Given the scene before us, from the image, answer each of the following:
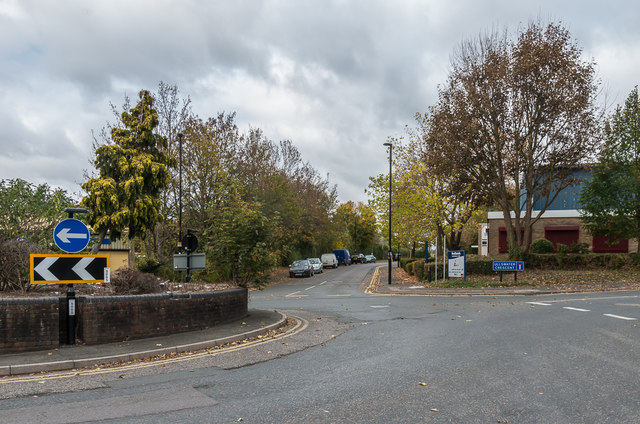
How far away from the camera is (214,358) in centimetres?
844

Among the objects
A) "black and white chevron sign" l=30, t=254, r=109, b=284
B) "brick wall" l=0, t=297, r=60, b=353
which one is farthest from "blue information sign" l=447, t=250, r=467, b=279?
"brick wall" l=0, t=297, r=60, b=353

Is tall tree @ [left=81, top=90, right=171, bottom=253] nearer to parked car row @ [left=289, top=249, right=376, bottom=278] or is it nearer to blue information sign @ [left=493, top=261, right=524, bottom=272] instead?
parked car row @ [left=289, top=249, right=376, bottom=278]

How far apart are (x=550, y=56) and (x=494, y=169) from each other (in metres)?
6.32

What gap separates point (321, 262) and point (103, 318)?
142 feet

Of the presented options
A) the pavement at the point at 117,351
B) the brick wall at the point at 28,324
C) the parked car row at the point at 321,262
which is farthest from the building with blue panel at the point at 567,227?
the brick wall at the point at 28,324

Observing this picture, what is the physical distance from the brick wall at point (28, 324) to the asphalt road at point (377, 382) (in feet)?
5.33

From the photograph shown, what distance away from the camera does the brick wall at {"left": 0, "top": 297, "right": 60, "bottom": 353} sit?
8.20 m

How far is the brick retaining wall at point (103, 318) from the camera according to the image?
8.30 meters

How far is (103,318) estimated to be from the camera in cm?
909

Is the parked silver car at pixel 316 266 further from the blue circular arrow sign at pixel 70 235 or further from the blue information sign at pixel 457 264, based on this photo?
the blue circular arrow sign at pixel 70 235

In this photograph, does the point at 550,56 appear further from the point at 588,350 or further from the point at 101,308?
the point at 101,308

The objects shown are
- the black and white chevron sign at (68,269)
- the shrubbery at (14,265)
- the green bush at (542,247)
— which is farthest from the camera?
the green bush at (542,247)

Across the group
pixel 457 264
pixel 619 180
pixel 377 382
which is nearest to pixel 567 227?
pixel 619 180

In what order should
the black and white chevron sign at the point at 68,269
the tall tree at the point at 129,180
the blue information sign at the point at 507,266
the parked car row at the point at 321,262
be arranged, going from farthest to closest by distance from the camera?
the parked car row at the point at 321,262 < the tall tree at the point at 129,180 < the blue information sign at the point at 507,266 < the black and white chevron sign at the point at 68,269
